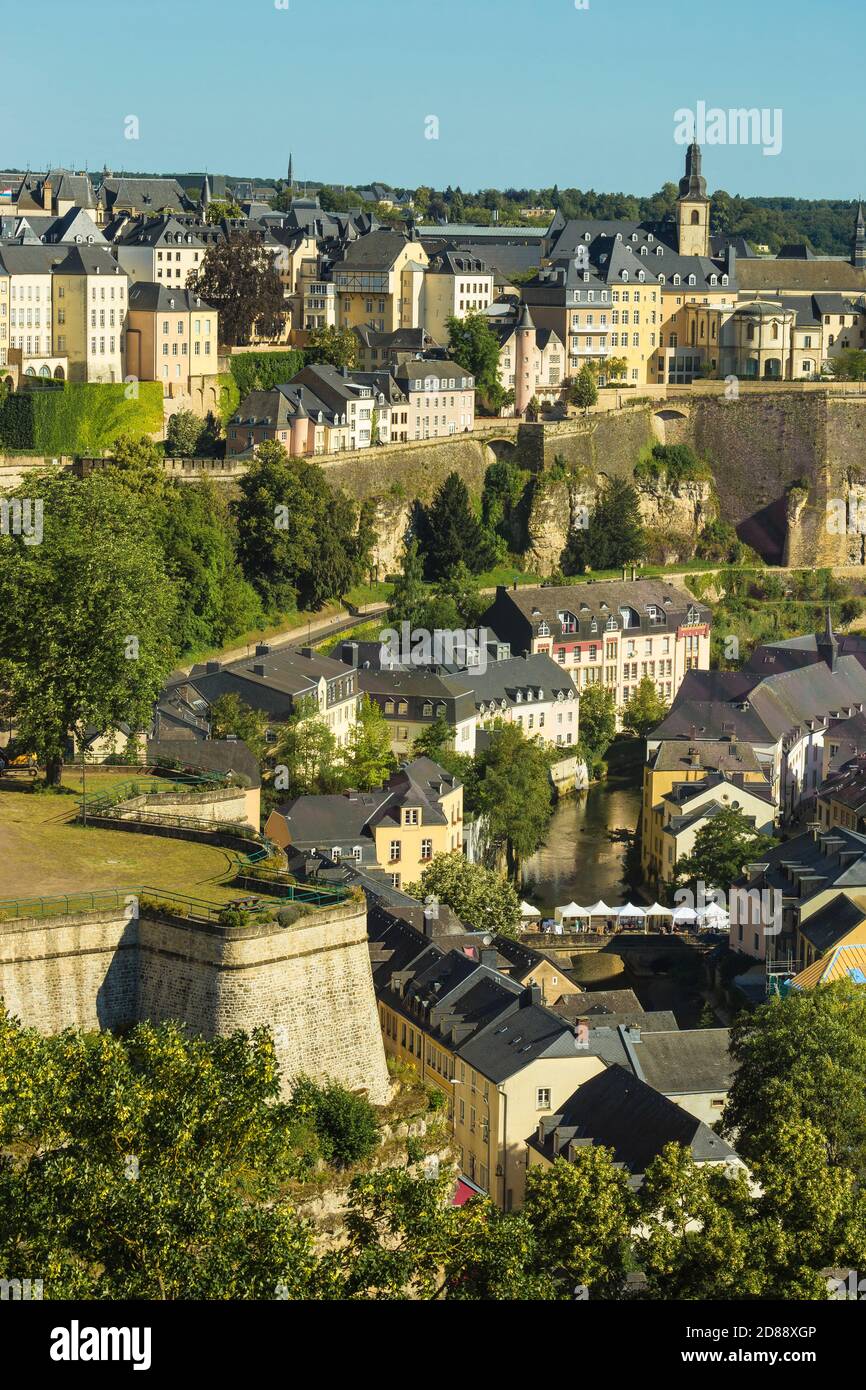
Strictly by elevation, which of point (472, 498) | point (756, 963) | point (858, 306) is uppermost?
point (858, 306)

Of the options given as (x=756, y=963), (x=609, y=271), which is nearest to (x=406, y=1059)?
(x=756, y=963)

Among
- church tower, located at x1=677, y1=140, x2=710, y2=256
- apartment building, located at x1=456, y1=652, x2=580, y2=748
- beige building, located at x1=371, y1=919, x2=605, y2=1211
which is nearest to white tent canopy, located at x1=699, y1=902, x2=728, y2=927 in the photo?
beige building, located at x1=371, y1=919, x2=605, y2=1211

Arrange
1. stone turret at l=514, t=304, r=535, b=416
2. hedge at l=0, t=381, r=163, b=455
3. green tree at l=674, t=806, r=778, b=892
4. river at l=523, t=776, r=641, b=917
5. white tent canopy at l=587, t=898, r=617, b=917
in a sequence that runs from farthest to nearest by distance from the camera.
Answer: stone turret at l=514, t=304, r=535, b=416
hedge at l=0, t=381, r=163, b=455
river at l=523, t=776, r=641, b=917
green tree at l=674, t=806, r=778, b=892
white tent canopy at l=587, t=898, r=617, b=917

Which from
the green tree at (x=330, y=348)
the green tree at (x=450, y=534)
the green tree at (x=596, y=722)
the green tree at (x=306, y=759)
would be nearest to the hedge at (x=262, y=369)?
the green tree at (x=330, y=348)

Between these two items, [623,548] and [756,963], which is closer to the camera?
[756,963]

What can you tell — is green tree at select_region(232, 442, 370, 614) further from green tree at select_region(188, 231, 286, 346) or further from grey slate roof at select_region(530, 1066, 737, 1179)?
grey slate roof at select_region(530, 1066, 737, 1179)
